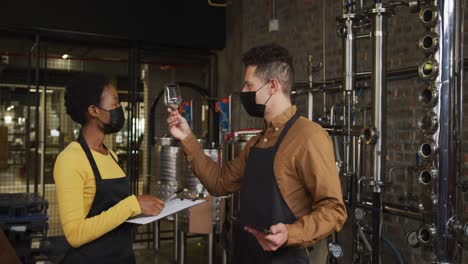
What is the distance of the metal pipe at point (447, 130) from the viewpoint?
2402 millimetres

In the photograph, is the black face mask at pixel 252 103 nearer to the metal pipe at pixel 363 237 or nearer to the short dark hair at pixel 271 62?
the short dark hair at pixel 271 62

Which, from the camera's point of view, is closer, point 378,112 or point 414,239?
point 414,239

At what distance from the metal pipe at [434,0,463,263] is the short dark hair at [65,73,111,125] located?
167 cm

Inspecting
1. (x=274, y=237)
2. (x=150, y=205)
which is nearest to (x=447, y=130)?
(x=274, y=237)

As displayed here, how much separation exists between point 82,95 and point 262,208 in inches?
36.0

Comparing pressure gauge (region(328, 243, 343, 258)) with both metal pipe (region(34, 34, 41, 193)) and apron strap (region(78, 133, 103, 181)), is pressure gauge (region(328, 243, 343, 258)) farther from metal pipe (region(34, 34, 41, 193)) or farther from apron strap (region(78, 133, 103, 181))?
metal pipe (region(34, 34, 41, 193))

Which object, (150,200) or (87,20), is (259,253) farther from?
(87,20)

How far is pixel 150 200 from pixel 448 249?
152 centimetres

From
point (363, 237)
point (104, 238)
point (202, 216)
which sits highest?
point (104, 238)

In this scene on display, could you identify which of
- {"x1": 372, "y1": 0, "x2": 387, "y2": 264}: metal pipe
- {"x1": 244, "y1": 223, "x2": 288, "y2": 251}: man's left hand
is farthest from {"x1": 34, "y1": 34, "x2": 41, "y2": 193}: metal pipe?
{"x1": 244, "y1": 223, "x2": 288, "y2": 251}: man's left hand

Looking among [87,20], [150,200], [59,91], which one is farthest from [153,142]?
[150,200]

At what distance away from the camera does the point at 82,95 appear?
2.07 m

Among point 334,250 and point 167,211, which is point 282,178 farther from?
point 334,250

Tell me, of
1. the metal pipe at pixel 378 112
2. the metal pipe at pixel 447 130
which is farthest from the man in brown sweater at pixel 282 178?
the metal pipe at pixel 378 112
